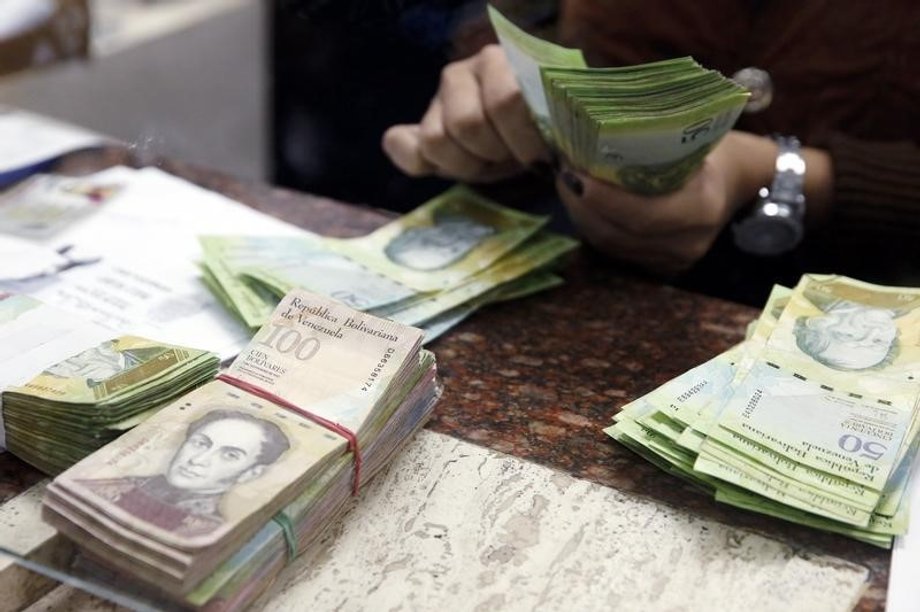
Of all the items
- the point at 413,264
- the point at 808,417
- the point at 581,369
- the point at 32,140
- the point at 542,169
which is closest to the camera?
the point at 808,417

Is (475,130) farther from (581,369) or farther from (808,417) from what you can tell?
(808,417)

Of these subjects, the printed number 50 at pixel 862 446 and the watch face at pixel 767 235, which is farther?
the watch face at pixel 767 235

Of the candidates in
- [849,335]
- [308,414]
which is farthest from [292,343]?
[849,335]

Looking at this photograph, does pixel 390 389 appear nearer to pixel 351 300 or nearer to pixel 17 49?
pixel 351 300

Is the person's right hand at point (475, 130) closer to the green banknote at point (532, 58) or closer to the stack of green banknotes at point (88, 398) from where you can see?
the green banknote at point (532, 58)

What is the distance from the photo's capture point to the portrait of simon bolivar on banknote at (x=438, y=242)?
950mm

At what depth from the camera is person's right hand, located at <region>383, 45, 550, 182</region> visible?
1.00m

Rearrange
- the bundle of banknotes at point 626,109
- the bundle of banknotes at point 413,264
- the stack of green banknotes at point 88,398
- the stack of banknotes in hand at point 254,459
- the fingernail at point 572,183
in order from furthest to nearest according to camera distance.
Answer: the fingernail at point 572,183
the bundle of banknotes at point 413,264
the bundle of banknotes at point 626,109
the stack of green banknotes at point 88,398
the stack of banknotes in hand at point 254,459

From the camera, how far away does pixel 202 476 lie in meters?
0.59

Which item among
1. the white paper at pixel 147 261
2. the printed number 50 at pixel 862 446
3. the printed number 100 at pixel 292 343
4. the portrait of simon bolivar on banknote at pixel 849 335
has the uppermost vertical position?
the portrait of simon bolivar on banknote at pixel 849 335

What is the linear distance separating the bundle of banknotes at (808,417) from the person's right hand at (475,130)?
1.08 feet

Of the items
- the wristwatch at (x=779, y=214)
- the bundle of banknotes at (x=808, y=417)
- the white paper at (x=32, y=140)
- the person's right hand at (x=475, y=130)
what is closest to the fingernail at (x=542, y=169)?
the person's right hand at (x=475, y=130)

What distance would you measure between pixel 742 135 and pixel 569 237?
201 mm

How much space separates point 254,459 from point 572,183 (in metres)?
0.49
